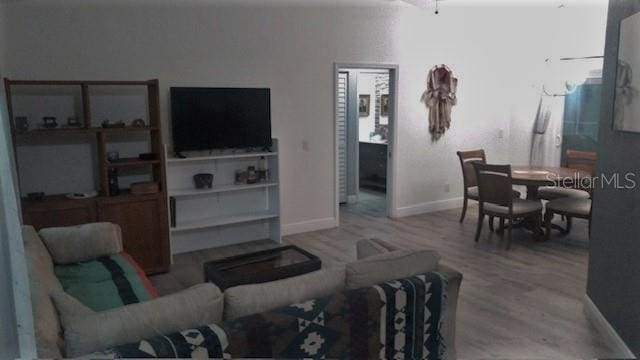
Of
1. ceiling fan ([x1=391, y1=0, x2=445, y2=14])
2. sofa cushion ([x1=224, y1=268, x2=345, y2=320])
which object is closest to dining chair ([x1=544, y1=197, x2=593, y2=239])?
ceiling fan ([x1=391, y1=0, x2=445, y2=14])

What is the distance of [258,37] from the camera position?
5.20 m

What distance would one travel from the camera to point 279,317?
1.96 metres

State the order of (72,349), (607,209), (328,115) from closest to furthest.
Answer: (72,349), (607,209), (328,115)

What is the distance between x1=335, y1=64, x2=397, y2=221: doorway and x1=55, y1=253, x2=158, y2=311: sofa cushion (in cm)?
318

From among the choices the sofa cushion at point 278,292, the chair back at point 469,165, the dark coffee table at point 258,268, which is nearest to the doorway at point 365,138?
the chair back at point 469,165

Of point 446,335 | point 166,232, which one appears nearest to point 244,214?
point 166,232

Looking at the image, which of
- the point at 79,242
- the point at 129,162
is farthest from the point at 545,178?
the point at 79,242

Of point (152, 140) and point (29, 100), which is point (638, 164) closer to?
point (152, 140)

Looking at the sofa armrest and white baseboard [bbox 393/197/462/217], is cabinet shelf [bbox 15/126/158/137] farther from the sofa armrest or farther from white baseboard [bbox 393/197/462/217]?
white baseboard [bbox 393/197/462/217]

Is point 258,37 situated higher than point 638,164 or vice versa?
point 258,37

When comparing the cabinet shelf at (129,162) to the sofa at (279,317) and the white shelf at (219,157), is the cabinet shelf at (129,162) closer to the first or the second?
the white shelf at (219,157)

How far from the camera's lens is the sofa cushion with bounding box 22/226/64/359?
5.87 feet

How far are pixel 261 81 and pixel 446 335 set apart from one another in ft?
11.6

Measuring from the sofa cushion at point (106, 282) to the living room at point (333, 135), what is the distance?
34 cm
